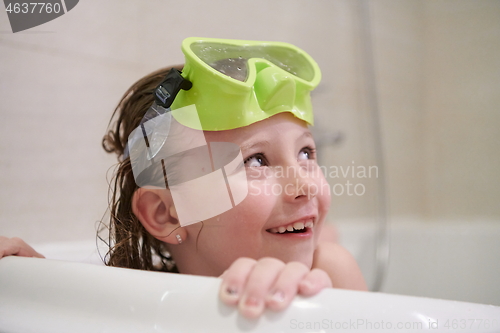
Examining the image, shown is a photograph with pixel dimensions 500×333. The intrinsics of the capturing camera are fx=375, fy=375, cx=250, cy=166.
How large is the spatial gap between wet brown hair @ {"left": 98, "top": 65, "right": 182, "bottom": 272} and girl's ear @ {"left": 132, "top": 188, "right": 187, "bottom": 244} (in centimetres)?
3

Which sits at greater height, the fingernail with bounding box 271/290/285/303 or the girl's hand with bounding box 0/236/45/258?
A: the fingernail with bounding box 271/290/285/303

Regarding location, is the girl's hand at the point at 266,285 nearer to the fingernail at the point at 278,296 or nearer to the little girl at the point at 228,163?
the fingernail at the point at 278,296

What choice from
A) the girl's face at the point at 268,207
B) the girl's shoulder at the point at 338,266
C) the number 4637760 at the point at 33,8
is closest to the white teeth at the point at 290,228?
the girl's face at the point at 268,207

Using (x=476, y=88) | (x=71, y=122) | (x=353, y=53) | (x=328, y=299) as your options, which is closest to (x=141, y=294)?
(x=328, y=299)

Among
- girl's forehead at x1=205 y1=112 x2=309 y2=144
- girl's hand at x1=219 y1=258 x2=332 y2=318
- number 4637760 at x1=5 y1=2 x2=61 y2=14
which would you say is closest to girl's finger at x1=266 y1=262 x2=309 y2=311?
girl's hand at x1=219 y1=258 x2=332 y2=318

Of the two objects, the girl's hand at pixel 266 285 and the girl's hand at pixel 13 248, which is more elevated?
the girl's hand at pixel 266 285

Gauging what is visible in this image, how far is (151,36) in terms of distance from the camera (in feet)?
3.51

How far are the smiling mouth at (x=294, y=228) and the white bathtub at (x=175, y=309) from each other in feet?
0.83

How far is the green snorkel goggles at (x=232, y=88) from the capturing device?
646 mm

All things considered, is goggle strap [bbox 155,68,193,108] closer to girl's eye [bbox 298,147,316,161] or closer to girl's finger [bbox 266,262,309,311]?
girl's eye [bbox 298,147,316,161]

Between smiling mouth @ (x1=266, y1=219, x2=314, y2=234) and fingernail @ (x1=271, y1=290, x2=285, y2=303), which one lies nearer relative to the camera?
fingernail @ (x1=271, y1=290, x2=285, y2=303)

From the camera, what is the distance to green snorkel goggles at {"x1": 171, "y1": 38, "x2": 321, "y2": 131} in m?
0.65

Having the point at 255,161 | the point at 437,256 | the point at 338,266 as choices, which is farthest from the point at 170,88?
the point at 437,256

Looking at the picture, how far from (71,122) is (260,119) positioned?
688 millimetres
